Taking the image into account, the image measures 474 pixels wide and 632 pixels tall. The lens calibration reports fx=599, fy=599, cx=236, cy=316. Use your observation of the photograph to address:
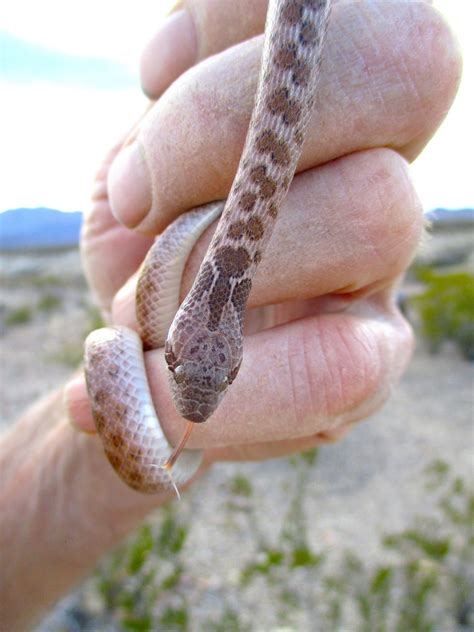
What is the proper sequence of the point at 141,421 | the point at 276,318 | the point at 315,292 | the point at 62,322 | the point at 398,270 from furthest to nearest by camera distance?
the point at 62,322 < the point at 276,318 < the point at 398,270 < the point at 315,292 < the point at 141,421

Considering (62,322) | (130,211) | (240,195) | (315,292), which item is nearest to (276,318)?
(315,292)

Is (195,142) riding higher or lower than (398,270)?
higher

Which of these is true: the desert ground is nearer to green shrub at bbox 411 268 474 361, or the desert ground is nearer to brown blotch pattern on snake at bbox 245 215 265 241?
green shrub at bbox 411 268 474 361

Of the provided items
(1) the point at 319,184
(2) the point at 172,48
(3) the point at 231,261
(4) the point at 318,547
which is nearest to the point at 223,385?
(3) the point at 231,261

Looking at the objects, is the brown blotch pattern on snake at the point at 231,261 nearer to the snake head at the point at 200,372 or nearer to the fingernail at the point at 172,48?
the snake head at the point at 200,372

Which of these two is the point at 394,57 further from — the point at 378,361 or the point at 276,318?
the point at 276,318

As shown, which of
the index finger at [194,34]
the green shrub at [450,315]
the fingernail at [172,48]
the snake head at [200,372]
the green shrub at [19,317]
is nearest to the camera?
the snake head at [200,372]

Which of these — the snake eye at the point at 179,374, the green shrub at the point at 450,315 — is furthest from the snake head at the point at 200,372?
the green shrub at the point at 450,315
